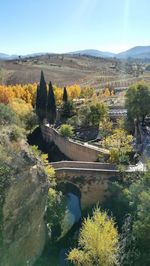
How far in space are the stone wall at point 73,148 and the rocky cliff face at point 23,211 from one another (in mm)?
15064

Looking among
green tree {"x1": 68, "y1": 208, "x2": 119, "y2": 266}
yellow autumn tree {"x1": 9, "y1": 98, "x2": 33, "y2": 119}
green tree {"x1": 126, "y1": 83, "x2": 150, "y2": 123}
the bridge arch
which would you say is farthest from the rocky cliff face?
yellow autumn tree {"x1": 9, "y1": 98, "x2": 33, "y2": 119}

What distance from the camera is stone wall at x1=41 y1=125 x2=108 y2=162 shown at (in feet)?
135

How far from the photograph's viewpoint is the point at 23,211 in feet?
75.4

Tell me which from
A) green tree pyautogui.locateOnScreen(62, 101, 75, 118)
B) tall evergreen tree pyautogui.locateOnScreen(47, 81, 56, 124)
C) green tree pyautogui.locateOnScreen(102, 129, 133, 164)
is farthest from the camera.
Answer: green tree pyautogui.locateOnScreen(62, 101, 75, 118)

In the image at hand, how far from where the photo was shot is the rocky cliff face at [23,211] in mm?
21766

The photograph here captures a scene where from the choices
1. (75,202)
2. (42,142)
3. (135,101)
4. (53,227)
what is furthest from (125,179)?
(42,142)

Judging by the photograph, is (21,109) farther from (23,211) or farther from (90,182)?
(23,211)

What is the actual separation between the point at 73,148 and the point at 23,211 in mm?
22645

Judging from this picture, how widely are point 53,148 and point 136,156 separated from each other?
52.1ft

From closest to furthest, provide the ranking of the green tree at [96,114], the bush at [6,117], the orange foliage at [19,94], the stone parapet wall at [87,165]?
the bush at [6,117]
the stone parapet wall at [87,165]
the green tree at [96,114]
the orange foliage at [19,94]

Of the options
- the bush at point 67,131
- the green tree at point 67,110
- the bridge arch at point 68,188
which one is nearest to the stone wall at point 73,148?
the bush at point 67,131

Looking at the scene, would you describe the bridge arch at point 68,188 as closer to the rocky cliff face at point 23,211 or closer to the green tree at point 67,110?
the rocky cliff face at point 23,211

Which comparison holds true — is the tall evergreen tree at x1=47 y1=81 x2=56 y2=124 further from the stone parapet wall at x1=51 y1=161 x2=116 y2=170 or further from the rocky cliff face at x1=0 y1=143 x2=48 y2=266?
the rocky cliff face at x1=0 y1=143 x2=48 y2=266

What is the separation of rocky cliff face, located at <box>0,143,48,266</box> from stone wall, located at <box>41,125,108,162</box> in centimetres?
1506
